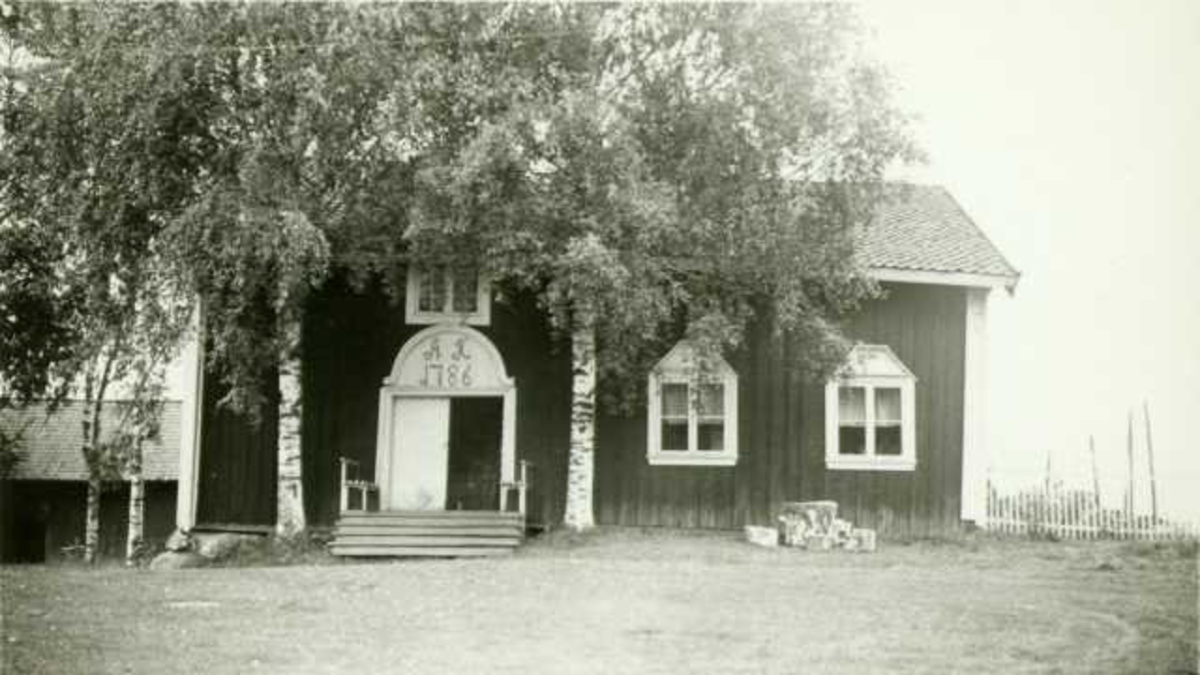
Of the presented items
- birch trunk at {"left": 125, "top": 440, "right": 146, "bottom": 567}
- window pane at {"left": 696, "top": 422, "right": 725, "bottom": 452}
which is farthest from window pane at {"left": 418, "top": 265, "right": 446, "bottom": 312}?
birch trunk at {"left": 125, "top": 440, "right": 146, "bottom": 567}

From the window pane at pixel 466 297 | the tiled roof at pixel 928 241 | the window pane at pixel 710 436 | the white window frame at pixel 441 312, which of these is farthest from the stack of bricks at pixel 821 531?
the window pane at pixel 466 297

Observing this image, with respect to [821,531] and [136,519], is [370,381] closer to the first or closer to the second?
[136,519]

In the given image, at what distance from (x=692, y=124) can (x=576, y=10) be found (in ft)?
8.20

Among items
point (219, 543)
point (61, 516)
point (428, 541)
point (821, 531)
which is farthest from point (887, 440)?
point (61, 516)

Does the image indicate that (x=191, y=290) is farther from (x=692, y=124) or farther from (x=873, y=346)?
(x=873, y=346)

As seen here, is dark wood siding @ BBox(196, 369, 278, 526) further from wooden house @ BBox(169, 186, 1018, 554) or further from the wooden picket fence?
the wooden picket fence

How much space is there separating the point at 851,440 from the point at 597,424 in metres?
4.53

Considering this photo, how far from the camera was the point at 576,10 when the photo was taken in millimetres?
18594

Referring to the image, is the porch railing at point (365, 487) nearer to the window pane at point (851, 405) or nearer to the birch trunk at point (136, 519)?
the birch trunk at point (136, 519)

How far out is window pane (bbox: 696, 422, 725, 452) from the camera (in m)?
21.7

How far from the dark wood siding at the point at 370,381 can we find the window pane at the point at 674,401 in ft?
5.76

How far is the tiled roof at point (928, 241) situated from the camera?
21328 millimetres

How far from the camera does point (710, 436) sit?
2170 centimetres

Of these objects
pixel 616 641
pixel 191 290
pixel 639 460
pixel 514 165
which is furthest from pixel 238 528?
pixel 616 641
